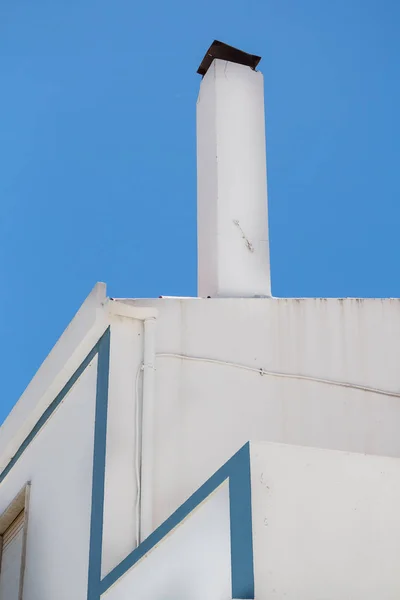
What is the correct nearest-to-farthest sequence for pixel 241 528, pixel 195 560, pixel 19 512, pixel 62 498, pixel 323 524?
1. pixel 241 528
2. pixel 323 524
3. pixel 195 560
4. pixel 62 498
5. pixel 19 512

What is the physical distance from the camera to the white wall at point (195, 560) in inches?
182

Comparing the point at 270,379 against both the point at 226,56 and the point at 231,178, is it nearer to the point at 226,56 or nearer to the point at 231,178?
the point at 231,178

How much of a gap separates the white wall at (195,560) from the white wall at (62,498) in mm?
1379

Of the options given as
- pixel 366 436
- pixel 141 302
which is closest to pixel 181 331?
pixel 141 302

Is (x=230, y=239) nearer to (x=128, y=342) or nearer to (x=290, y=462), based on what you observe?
(x=128, y=342)

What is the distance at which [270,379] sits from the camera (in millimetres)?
7289

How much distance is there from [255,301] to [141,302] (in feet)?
2.97

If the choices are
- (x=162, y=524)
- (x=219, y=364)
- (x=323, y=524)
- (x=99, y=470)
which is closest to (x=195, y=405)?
(x=219, y=364)

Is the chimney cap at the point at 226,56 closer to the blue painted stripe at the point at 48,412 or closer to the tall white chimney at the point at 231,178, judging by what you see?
the tall white chimney at the point at 231,178

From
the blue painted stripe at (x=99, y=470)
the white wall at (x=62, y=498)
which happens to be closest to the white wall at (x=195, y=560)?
the blue painted stripe at (x=99, y=470)

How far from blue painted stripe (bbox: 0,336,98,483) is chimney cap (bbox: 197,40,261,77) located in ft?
10.4

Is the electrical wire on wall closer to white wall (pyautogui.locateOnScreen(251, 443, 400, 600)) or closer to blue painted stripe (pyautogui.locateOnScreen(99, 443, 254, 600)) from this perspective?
blue painted stripe (pyautogui.locateOnScreen(99, 443, 254, 600))

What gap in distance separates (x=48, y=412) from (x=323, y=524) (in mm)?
3924

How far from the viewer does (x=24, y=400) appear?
8.40 m
